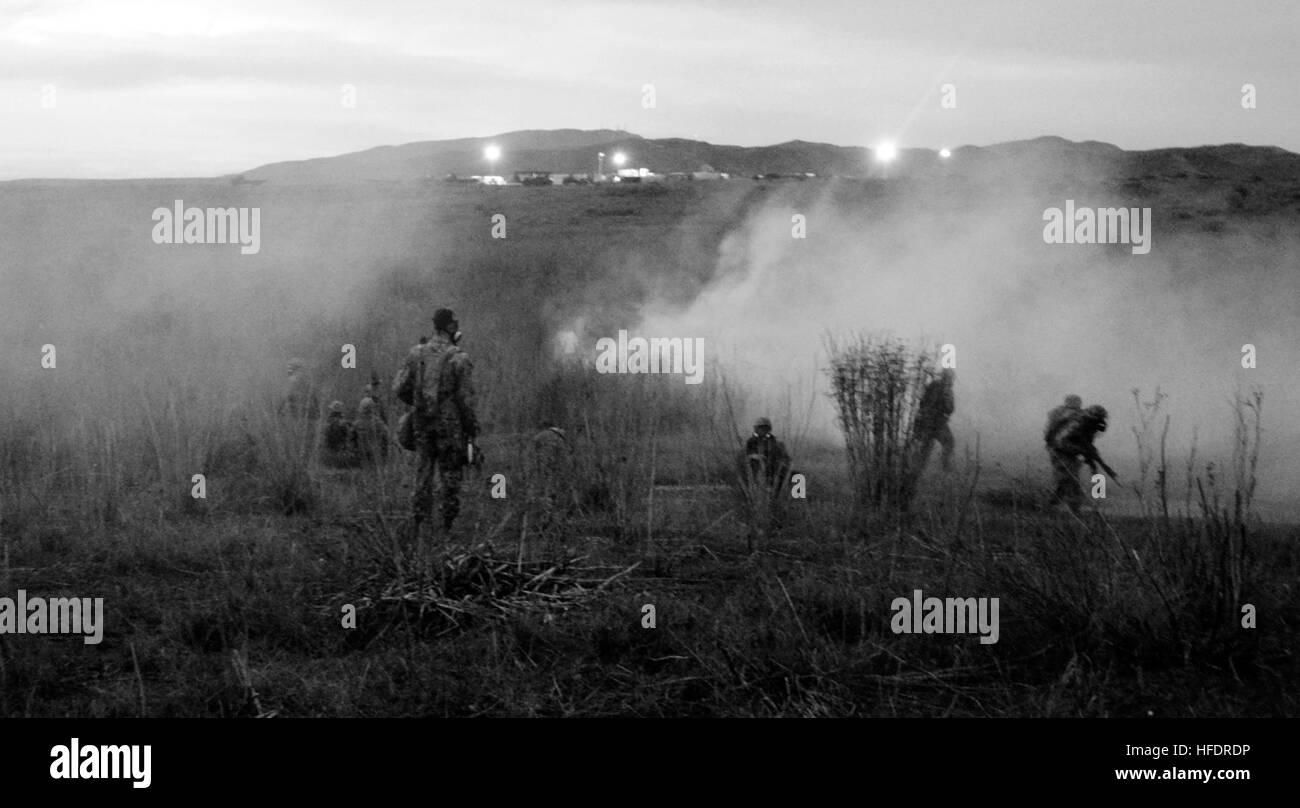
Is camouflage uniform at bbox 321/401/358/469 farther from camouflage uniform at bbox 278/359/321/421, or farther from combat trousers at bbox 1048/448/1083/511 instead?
combat trousers at bbox 1048/448/1083/511

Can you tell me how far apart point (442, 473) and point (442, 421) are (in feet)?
1.27

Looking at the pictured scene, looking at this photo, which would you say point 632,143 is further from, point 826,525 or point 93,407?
point 826,525

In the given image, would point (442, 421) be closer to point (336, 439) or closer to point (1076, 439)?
point (336, 439)

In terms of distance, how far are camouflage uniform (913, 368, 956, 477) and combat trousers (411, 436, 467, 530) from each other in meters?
3.46

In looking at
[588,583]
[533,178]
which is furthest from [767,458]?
[533,178]

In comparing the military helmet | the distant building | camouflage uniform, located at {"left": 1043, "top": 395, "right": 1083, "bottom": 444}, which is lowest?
camouflage uniform, located at {"left": 1043, "top": 395, "right": 1083, "bottom": 444}

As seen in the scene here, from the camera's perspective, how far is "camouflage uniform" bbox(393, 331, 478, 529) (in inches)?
343

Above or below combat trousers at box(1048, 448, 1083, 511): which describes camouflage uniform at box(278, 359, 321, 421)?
above

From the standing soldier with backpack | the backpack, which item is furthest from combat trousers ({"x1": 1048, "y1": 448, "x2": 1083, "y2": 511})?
the backpack

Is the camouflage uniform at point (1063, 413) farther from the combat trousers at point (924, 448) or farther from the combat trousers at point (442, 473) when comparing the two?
the combat trousers at point (442, 473)

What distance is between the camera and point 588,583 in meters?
7.77

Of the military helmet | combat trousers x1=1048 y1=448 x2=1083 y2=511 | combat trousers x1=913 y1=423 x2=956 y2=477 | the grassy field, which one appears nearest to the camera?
the grassy field

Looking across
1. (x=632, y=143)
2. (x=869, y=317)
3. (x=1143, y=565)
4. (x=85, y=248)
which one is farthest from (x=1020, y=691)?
(x=632, y=143)

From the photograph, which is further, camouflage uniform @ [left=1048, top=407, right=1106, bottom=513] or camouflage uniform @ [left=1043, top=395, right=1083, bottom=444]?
→ camouflage uniform @ [left=1043, top=395, right=1083, bottom=444]
